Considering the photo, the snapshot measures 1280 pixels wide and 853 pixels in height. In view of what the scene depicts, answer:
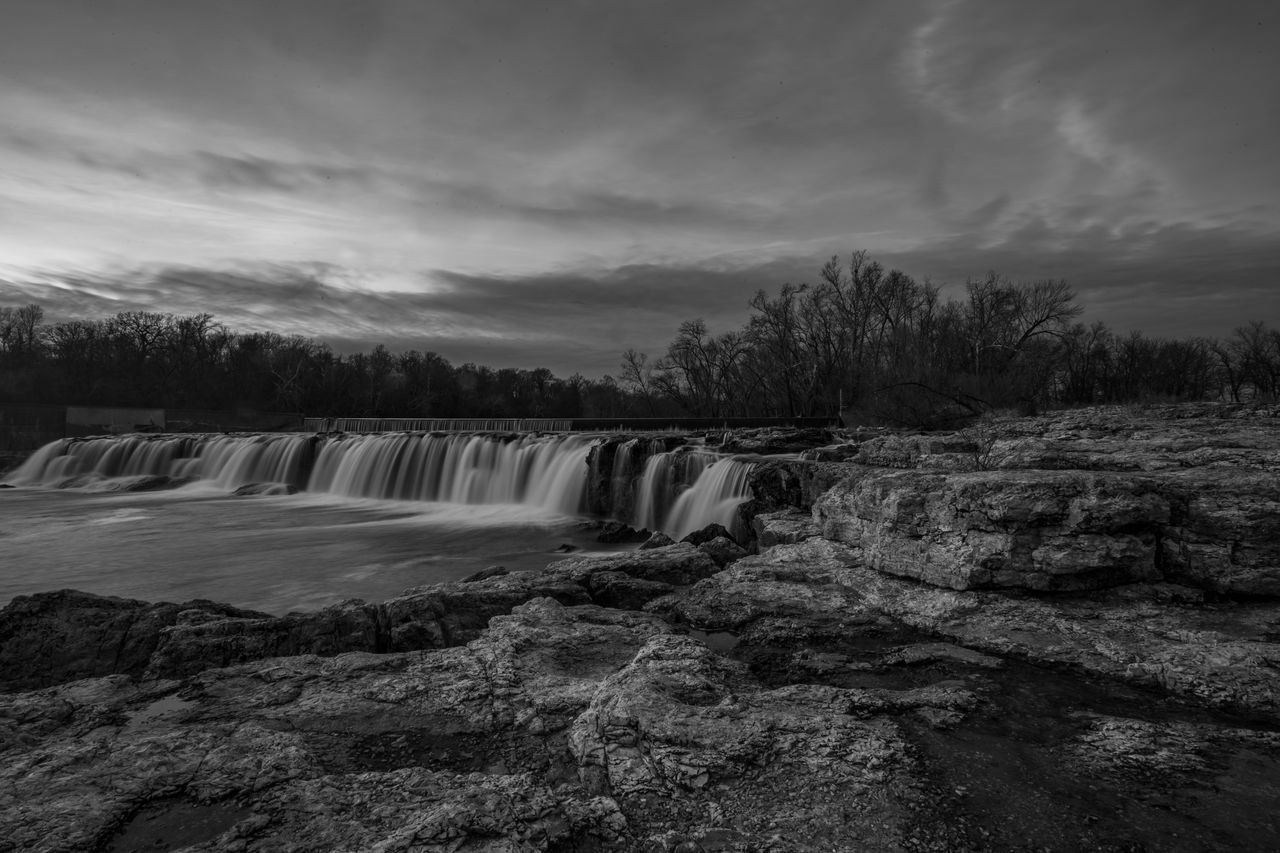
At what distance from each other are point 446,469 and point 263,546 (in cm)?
831

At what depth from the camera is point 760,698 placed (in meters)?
3.04

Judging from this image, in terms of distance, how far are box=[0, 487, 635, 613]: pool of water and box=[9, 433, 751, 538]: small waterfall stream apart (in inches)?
43.9

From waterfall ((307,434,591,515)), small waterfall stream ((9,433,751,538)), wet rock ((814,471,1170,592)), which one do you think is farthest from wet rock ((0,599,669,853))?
waterfall ((307,434,591,515))

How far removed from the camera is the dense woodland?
1395 inches

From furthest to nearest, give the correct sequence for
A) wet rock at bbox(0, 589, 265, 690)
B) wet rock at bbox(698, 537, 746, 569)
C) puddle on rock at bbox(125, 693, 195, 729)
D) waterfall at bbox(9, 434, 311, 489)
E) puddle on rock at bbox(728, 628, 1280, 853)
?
waterfall at bbox(9, 434, 311, 489) → wet rock at bbox(698, 537, 746, 569) → wet rock at bbox(0, 589, 265, 690) → puddle on rock at bbox(125, 693, 195, 729) → puddle on rock at bbox(728, 628, 1280, 853)

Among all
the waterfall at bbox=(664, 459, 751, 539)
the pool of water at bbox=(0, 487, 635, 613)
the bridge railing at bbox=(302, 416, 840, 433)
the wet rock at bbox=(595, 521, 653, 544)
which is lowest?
the pool of water at bbox=(0, 487, 635, 613)

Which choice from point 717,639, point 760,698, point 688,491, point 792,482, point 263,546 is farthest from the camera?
point 688,491

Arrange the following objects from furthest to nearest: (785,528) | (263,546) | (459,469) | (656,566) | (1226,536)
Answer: (459,469)
(263,546)
(785,528)
(656,566)
(1226,536)

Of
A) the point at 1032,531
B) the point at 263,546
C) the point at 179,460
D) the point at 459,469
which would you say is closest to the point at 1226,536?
the point at 1032,531

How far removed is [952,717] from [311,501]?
73.2 ft

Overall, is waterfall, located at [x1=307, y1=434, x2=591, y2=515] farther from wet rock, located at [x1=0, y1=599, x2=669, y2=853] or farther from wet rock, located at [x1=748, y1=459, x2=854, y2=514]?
wet rock, located at [x1=0, y1=599, x2=669, y2=853]

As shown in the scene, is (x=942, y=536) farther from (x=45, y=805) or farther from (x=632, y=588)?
(x=45, y=805)

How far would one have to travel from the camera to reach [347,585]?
960 cm

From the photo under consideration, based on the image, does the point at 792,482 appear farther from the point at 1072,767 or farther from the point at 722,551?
the point at 1072,767
